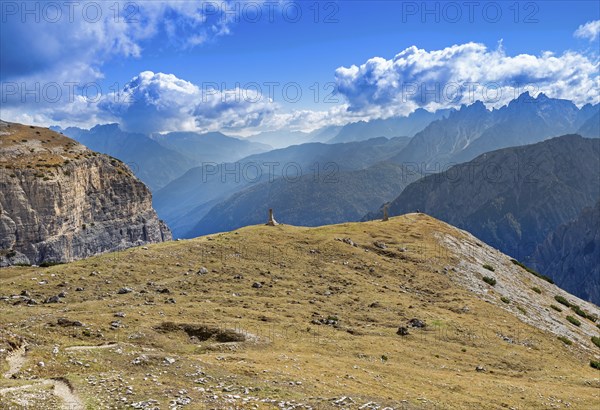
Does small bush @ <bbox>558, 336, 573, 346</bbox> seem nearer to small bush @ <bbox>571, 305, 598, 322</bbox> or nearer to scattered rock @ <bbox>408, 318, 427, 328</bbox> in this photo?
scattered rock @ <bbox>408, 318, 427, 328</bbox>

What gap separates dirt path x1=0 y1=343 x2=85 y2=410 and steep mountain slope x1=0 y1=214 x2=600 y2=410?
0.73ft

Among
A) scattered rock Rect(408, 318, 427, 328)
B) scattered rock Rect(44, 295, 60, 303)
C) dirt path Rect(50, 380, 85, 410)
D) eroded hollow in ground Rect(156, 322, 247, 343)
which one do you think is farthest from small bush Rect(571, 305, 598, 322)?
dirt path Rect(50, 380, 85, 410)

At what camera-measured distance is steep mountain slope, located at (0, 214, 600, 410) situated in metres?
24.2

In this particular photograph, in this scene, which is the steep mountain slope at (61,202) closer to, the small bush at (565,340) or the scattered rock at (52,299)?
the scattered rock at (52,299)

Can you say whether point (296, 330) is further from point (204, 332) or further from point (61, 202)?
point (61, 202)

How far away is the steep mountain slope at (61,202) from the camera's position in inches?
4815

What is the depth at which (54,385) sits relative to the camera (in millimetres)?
21391

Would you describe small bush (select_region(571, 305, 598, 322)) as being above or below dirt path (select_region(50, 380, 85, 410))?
below

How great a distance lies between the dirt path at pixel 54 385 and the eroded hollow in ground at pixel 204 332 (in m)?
11.4

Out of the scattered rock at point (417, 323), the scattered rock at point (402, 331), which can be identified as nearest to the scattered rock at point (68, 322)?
the scattered rock at point (402, 331)

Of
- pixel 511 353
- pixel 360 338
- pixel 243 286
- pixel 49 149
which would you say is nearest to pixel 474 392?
pixel 360 338

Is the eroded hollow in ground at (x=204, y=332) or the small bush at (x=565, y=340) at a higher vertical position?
the eroded hollow in ground at (x=204, y=332)

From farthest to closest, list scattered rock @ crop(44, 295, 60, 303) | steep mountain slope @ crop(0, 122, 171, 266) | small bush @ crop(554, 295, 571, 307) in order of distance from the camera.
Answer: steep mountain slope @ crop(0, 122, 171, 266) → small bush @ crop(554, 295, 571, 307) → scattered rock @ crop(44, 295, 60, 303)

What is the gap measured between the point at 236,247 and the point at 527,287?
4517 cm
